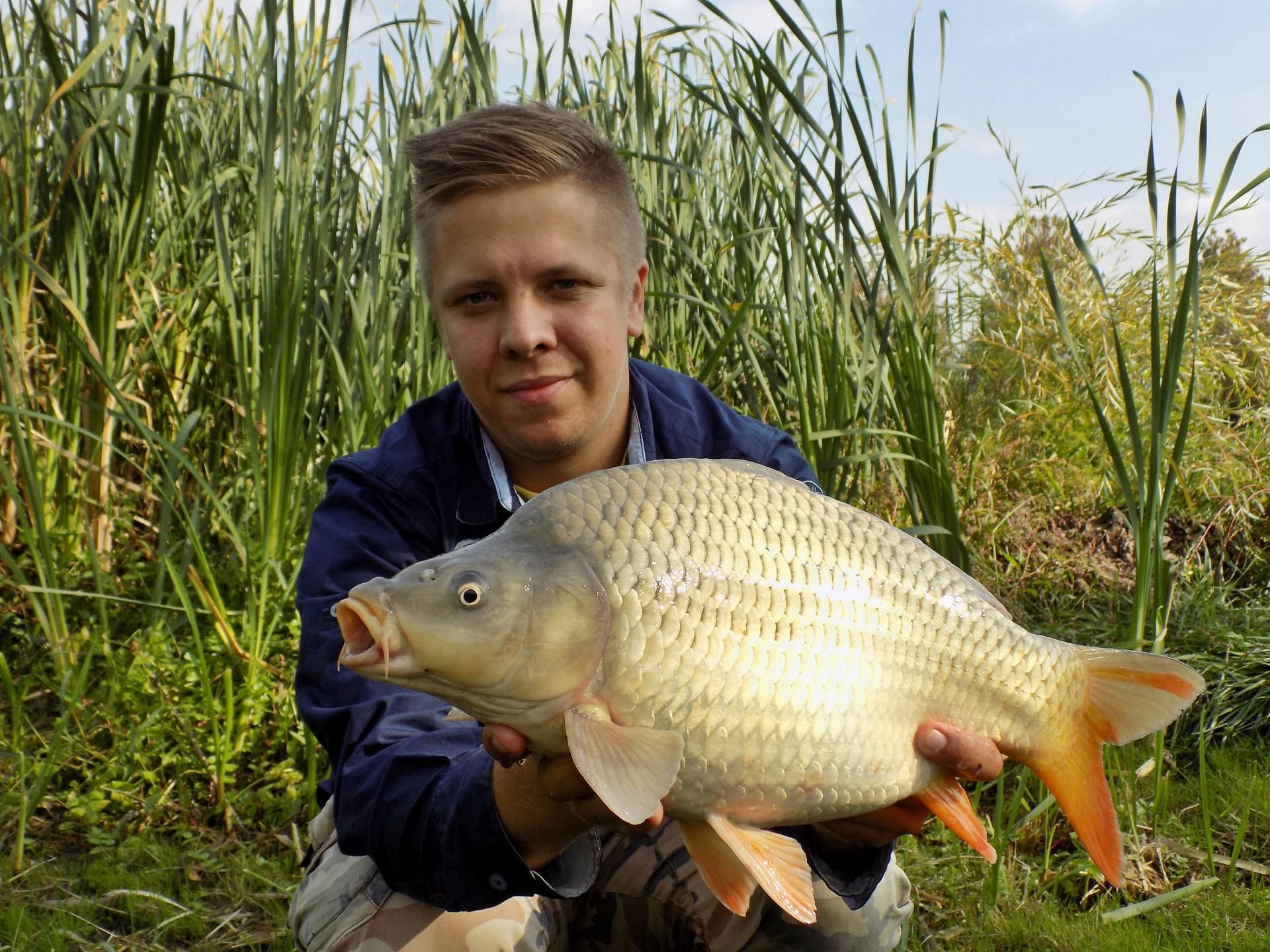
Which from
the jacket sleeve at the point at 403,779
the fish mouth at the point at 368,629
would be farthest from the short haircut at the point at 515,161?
the fish mouth at the point at 368,629

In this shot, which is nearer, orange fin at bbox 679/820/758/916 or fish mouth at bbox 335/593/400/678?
fish mouth at bbox 335/593/400/678

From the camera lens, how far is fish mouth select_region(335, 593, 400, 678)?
83cm

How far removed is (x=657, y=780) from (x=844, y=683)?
0.63ft

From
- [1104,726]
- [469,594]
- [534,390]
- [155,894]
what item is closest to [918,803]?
[1104,726]

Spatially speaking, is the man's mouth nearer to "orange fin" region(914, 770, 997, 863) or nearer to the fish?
the fish

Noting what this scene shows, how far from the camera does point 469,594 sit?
86 centimetres

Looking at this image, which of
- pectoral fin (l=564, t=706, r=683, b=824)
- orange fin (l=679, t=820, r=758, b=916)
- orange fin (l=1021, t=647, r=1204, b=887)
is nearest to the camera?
pectoral fin (l=564, t=706, r=683, b=824)

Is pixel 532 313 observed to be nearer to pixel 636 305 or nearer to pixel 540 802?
pixel 636 305

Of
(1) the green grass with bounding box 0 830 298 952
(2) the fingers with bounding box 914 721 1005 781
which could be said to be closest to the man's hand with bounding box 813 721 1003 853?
(2) the fingers with bounding box 914 721 1005 781

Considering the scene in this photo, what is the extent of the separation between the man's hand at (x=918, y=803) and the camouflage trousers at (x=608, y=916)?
7.3 inches

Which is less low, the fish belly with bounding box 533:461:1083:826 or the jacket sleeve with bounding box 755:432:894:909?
the fish belly with bounding box 533:461:1083:826

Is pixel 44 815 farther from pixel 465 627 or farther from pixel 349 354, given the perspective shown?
pixel 465 627

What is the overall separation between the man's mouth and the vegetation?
1.46 ft

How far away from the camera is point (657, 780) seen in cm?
83
